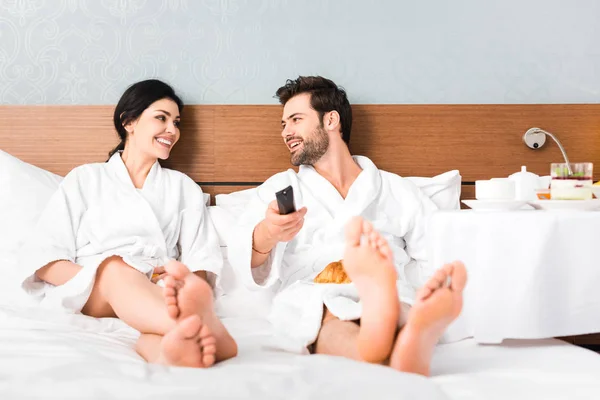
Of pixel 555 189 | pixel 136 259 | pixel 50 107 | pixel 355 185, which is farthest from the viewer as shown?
pixel 50 107

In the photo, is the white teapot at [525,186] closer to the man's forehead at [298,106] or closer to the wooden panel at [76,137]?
the man's forehead at [298,106]

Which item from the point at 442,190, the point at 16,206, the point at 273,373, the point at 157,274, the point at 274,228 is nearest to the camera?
the point at 273,373

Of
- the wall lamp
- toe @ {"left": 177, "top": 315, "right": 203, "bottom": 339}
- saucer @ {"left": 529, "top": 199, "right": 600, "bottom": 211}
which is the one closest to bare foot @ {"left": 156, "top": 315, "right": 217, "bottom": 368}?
toe @ {"left": 177, "top": 315, "right": 203, "bottom": 339}

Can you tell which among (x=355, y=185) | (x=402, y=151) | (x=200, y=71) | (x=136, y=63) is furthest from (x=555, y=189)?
(x=136, y=63)

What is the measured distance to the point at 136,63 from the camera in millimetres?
2029

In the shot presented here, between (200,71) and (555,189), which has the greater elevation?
(200,71)

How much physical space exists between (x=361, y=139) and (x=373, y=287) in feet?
3.47

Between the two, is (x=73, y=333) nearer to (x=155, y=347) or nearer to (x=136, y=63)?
(x=155, y=347)

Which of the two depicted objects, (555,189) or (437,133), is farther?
(437,133)

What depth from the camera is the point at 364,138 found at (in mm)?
2010

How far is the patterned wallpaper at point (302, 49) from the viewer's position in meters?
2.03

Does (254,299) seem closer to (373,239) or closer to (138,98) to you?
(373,239)

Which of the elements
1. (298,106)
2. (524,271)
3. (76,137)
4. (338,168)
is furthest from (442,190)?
(76,137)

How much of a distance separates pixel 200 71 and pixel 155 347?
1184 millimetres
